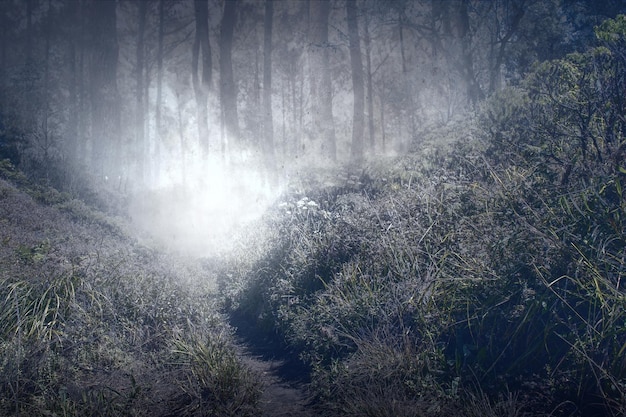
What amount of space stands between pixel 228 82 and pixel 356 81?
7.41 metres

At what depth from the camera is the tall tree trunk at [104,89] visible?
1944cm

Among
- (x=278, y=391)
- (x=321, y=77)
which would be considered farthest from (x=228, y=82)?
(x=278, y=391)

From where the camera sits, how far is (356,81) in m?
15.2

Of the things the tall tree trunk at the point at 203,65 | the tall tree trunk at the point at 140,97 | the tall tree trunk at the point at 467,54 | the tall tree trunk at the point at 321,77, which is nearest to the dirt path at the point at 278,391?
the tall tree trunk at the point at 467,54

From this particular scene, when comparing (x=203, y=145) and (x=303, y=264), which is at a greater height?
(x=203, y=145)

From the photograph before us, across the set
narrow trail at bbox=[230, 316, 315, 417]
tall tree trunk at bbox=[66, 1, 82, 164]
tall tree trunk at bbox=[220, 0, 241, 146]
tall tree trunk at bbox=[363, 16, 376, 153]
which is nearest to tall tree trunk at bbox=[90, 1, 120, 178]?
tall tree trunk at bbox=[66, 1, 82, 164]

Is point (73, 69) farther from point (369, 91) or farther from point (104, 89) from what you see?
point (369, 91)

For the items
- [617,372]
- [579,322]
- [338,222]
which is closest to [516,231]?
[579,322]

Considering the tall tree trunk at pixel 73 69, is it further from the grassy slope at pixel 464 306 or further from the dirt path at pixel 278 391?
the dirt path at pixel 278 391

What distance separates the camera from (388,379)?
3.57 m

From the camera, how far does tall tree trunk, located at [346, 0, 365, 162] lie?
14656 millimetres

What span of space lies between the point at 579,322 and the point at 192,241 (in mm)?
13331

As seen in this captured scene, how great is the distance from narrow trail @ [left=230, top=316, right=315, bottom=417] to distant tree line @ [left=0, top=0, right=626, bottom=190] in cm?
841

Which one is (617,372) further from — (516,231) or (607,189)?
(607,189)
